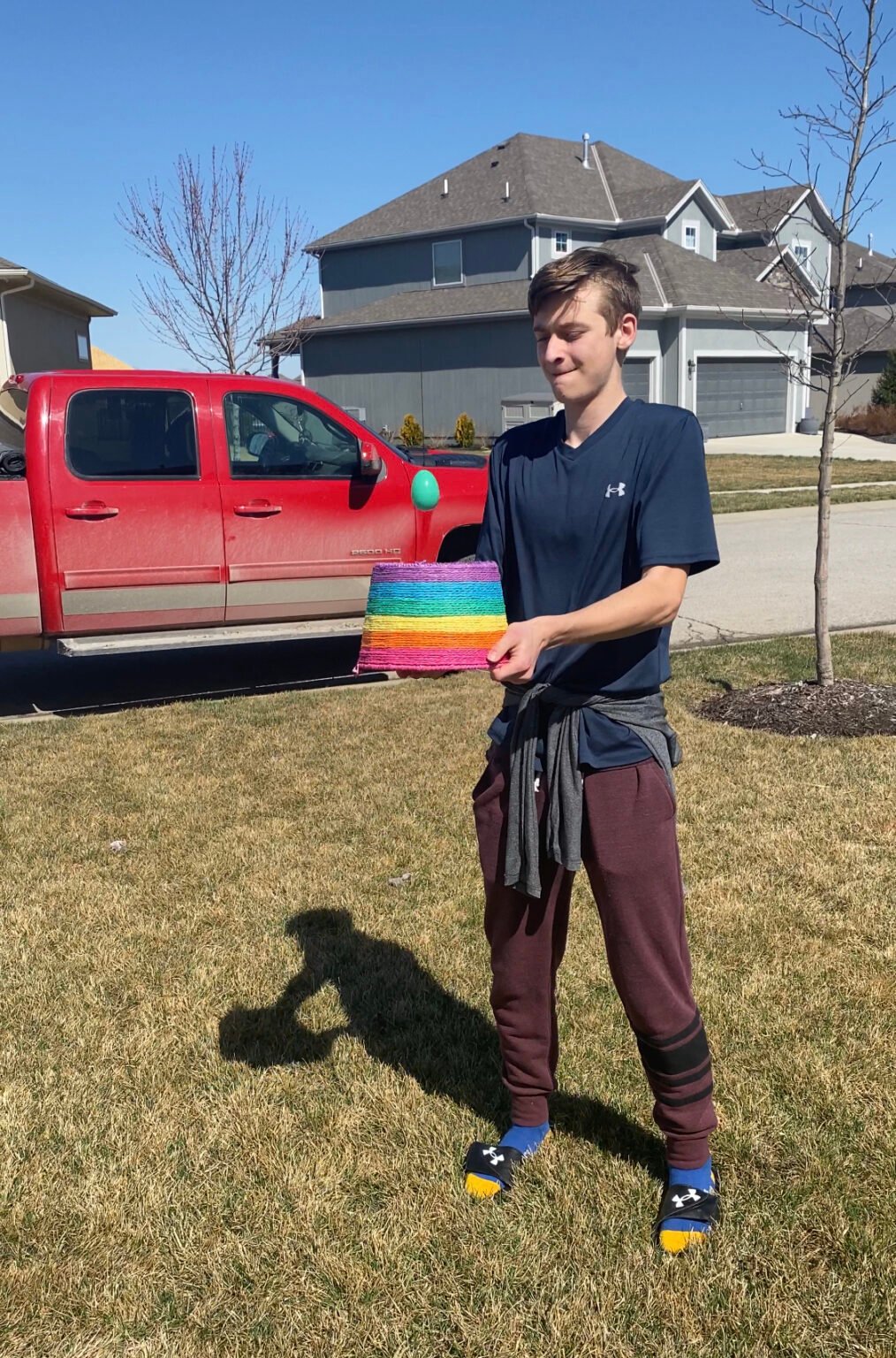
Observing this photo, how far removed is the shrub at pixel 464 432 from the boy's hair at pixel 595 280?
2808cm

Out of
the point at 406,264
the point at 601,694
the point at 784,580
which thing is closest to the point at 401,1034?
the point at 601,694

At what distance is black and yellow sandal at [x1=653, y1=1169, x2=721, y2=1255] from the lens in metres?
2.63

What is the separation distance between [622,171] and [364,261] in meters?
8.49

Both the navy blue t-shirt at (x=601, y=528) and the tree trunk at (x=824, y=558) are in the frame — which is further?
the tree trunk at (x=824, y=558)

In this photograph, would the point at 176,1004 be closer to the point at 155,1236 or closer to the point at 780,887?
the point at 155,1236

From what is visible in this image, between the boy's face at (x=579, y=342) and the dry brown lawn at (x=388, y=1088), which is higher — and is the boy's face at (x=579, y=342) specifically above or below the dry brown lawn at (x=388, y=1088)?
above

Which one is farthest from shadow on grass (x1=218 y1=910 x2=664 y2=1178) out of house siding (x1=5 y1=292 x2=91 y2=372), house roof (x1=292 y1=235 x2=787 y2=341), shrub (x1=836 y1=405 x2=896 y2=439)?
shrub (x1=836 y1=405 x2=896 y2=439)

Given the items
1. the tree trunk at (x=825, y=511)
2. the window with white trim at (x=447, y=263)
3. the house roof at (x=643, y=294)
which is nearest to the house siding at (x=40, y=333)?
the house roof at (x=643, y=294)

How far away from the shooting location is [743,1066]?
3.31 metres

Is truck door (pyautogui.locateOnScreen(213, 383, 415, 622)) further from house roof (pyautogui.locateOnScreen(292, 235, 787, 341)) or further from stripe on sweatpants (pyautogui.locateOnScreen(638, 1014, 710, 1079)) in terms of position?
house roof (pyautogui.locateOnScreen(292, 235, 787, 341))

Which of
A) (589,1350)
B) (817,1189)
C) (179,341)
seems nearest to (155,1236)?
(589,1350)

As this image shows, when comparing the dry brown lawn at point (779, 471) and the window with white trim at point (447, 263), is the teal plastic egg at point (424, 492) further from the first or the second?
the window with white trim at point (447, 263)

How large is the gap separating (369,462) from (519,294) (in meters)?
25.6

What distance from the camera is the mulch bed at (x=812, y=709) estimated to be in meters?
6.32
